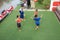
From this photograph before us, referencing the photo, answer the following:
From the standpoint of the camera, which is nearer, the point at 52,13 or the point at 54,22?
the point at 54,22

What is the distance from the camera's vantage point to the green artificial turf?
12062 millimetres

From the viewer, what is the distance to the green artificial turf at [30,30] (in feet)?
39.6

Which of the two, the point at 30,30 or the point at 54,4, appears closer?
the point at 30,30

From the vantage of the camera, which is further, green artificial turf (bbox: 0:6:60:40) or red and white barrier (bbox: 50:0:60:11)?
red and white barrier (bbox: 50:0:60:11)

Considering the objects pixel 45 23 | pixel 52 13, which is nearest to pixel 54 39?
pixel 45 23

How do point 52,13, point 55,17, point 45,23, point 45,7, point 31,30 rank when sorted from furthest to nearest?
point 45,7 → point 52,13 → point 55,17 → point 45,23 → point 31,30

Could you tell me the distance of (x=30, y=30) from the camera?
43.4ft

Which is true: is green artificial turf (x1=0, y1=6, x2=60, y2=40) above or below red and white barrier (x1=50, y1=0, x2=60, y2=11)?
below

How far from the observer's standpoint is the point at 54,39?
11.7 meters

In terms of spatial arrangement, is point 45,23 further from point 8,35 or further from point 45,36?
point 8,35

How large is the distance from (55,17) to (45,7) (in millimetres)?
4010

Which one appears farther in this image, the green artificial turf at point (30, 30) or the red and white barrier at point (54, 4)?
the red and white barrier at point (54, 4)

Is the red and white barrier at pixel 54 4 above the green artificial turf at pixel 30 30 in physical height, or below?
above

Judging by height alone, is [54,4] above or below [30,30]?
above
